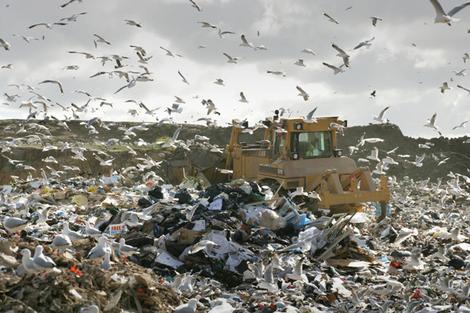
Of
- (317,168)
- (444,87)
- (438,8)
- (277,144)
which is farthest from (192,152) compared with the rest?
(438,8)

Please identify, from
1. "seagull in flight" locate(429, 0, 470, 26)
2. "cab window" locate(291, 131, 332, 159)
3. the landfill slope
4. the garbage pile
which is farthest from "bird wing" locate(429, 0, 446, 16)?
the landfill slope

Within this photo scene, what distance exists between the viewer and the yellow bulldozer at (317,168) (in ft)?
34.5

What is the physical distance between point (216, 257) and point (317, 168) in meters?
3.87

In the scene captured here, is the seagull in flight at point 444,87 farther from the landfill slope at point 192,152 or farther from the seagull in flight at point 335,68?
the landfill slope at point 192,152

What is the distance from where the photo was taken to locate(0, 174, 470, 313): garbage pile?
17.6 ft

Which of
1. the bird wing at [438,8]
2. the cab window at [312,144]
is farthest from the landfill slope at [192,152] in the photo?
the bird wing at [438,8]

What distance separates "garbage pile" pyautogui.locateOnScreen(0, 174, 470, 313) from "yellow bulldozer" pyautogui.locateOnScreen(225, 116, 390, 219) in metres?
0.35

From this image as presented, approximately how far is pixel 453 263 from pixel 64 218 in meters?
5.78

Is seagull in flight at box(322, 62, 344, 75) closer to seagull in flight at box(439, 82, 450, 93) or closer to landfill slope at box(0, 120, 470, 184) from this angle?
seagull in flight at box(439, 82, 450, 93)

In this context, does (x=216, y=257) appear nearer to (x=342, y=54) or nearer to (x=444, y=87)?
(x=342, y=54)

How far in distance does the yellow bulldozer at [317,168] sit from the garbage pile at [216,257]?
13.9 inches

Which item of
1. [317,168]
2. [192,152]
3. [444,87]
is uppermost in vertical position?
[444,87]

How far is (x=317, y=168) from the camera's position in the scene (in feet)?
35.8

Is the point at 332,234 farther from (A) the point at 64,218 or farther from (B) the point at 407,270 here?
(A) the point at 64,218
